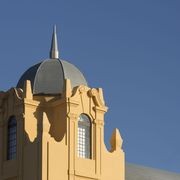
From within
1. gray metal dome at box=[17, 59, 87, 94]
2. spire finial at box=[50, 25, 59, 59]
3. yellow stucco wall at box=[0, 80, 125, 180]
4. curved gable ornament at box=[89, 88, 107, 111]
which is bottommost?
yellow stucco wall at box=[0, 80, 125, 180]

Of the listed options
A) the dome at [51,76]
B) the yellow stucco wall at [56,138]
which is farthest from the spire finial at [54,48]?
the yellow stucco wall at [56,138]

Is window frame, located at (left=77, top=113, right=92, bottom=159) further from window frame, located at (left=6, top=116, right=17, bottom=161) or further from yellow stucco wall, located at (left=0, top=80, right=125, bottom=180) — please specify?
window frame, located at (left=6, top=116, right=17, bottom=161)

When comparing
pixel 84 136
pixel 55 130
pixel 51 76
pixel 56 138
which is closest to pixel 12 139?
pixel 55 130

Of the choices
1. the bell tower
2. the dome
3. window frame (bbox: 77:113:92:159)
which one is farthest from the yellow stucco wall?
the dome

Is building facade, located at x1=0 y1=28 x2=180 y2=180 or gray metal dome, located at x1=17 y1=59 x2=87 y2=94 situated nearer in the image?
building facade, located at x1=0 y1=28 x2=180 y2=180

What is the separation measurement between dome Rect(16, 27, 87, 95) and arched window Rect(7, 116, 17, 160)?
2332 mm

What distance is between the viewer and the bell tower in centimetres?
5512

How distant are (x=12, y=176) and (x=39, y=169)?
2.98 m

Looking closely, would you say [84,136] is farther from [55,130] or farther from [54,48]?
[54,48]

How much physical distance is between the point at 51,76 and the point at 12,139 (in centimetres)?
471

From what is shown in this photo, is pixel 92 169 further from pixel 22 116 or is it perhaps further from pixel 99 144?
pixel 22 116

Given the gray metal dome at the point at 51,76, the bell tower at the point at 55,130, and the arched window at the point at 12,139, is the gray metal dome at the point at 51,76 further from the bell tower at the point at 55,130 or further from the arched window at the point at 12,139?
the arched window at the point at 12,139

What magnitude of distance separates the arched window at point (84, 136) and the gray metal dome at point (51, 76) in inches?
91.3

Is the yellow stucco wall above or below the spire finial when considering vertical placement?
below
